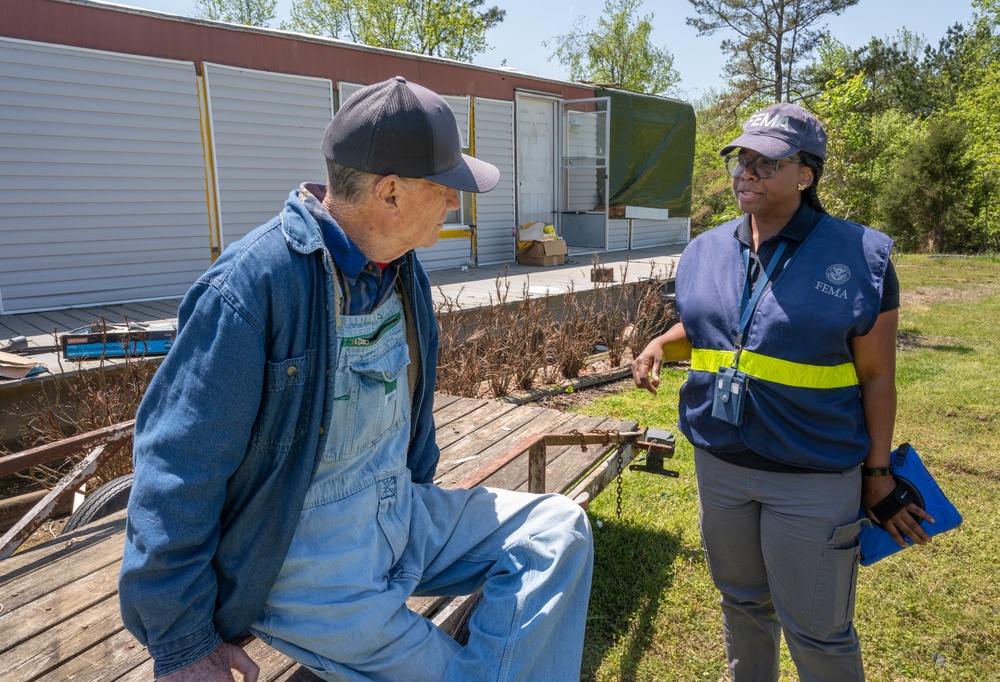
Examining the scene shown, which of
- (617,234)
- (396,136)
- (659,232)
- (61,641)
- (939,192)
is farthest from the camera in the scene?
(939,192)

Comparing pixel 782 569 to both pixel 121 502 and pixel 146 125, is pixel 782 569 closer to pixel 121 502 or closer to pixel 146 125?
pixel 121 502

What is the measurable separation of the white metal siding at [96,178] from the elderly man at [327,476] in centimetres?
716

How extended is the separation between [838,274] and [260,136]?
8292mm

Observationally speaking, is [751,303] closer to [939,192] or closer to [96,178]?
[96,178]

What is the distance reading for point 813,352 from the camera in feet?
7.14

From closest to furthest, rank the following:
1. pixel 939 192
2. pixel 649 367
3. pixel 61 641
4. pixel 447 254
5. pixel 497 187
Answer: pixel 61 641 → pixel 649 367 → pixel 447 254 → pixel 497 187 → pixel 939 192

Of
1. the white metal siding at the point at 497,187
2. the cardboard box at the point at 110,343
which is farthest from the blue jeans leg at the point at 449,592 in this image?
the white metal siding at the point at 497,187

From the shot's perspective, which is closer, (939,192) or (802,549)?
(802,549)

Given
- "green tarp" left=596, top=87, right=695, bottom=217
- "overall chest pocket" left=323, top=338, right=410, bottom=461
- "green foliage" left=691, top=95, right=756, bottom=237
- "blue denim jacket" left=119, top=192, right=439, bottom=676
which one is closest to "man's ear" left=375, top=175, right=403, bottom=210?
"blue denim jacket" left=119, top=192, right=439, bottom=676

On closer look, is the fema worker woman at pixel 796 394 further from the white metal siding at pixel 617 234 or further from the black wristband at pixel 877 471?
the white metal siding at pixel 617 234

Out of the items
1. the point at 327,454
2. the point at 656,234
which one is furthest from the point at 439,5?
the point at 327,454

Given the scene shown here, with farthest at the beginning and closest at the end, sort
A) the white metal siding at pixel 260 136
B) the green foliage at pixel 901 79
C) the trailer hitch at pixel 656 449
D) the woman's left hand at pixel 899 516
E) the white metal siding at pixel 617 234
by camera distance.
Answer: the green foliage at pixel 901 79
the white metal siding at pixel 617 234
the white metal siding at pixel 260 136
the trailer hitch at pixel 656 449
the woman's left hand at pixel 899 516

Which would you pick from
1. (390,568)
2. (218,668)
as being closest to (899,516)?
(390,568)

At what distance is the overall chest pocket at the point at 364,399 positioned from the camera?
155 centimetres
